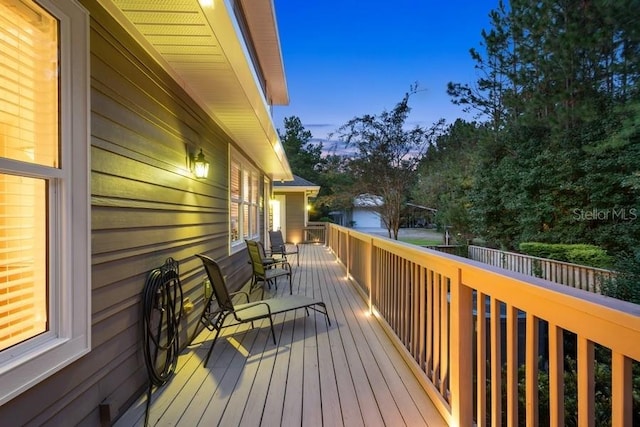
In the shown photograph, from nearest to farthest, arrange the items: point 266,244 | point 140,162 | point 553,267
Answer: point 140,162 < point 553,267 < point 266,244

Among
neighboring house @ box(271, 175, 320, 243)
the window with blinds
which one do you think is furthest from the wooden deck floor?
neighboring house @ box(271, 175, 320, 243)

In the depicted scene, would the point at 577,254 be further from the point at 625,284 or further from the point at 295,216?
the point at 295,216

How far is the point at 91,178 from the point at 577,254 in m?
10.7

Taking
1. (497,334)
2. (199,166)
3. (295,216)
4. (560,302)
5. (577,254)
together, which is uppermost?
(199,166)

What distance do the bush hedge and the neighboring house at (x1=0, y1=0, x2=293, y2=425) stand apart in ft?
30.9

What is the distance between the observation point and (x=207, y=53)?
2.41 metres

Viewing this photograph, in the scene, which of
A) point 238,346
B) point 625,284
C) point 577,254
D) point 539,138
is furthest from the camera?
point 539,138

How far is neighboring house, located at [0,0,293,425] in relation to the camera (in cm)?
144

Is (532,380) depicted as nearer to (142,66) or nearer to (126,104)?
(126,104)

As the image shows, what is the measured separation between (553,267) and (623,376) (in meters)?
8.59

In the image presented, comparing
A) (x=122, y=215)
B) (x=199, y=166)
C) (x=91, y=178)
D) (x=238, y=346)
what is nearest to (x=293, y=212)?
(x=199, y=166)

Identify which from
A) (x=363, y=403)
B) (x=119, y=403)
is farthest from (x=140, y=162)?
(x=363, y=403)

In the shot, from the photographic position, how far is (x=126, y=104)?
7.22 feet

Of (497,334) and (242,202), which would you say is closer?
(497,334)
